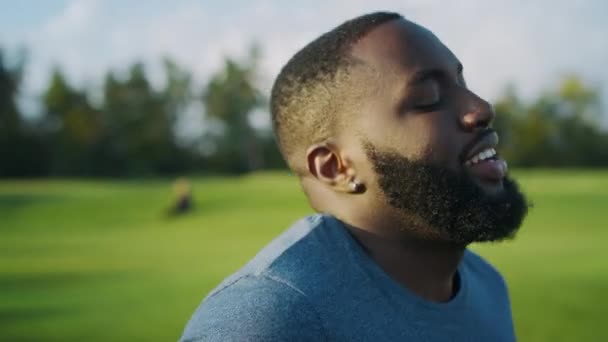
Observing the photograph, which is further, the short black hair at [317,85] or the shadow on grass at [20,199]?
the shadow on grass at [20,199]

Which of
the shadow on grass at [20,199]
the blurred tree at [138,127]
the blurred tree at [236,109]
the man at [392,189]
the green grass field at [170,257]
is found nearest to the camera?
the man at [392,189]

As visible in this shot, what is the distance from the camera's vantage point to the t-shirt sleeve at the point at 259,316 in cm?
148

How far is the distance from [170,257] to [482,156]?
1050cm

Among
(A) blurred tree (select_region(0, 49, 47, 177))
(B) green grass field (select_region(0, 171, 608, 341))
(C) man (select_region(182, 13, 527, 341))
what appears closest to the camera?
(C) man (select_region(182, 13, 527, 341))

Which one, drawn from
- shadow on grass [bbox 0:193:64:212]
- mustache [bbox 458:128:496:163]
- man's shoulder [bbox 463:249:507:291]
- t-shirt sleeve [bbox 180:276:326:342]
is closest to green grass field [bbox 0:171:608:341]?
shadow on grass [bbox 0:193:64:212]

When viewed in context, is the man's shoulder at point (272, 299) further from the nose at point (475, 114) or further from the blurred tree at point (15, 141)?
the blurred tree at point (15, 141)

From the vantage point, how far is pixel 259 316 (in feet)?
4.89

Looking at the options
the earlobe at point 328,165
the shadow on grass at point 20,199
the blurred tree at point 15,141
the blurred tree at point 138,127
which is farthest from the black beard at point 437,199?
the blurred tree at point 138,127

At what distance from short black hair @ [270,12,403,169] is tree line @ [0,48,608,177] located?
32.4 meters

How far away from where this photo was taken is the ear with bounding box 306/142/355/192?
1863mm

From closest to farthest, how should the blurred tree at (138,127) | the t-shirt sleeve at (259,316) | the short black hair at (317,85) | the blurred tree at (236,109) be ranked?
the t-shirt sleeve at (259,316), the short black hair at (317,85), the blurred tree at (138,127), the blurred tree at (236,109)

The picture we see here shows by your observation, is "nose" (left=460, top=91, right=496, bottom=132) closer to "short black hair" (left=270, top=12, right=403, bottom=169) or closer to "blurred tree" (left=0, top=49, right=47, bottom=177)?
"short black hair" (left=270, top=12, right=403, bottom=169)

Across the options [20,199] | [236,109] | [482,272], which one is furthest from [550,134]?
[482,272]

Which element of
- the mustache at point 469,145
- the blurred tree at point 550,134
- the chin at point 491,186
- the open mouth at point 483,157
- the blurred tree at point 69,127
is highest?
the blurred tree at point 69,127
